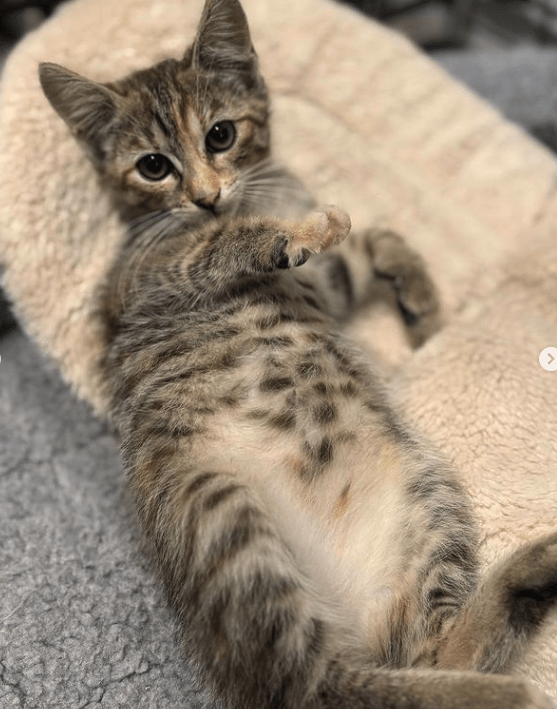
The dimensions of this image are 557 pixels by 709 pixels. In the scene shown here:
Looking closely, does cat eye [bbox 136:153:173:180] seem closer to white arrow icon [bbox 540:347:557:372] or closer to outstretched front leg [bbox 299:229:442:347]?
outstretched front leg [bbox 299:229:442:347]

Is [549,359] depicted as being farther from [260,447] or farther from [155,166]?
[155,166]

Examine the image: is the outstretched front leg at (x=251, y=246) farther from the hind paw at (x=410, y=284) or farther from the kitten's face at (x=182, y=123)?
the hind paw at (x=410, y=284)

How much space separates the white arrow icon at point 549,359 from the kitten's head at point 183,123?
67cm

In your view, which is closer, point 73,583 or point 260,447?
point 260,447

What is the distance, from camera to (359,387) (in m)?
1.19

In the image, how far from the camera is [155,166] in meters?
1.24

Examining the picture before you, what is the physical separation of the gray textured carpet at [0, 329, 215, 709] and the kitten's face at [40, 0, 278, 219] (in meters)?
0.58

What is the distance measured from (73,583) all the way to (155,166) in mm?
797

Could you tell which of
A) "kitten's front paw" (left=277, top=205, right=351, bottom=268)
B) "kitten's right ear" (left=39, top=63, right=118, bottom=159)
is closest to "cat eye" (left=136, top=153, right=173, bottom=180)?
"kitten's right ear" (left=39, top=63, right=118, bottom=159)

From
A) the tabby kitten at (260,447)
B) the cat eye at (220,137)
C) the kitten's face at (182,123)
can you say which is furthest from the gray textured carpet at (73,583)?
the cat eye at (220,137)

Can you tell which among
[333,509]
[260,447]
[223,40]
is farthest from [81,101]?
[333,509]

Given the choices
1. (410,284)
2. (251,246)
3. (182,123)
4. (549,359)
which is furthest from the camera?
(410,284)

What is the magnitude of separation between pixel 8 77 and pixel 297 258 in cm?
84

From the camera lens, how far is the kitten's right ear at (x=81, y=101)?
3.93 feet
